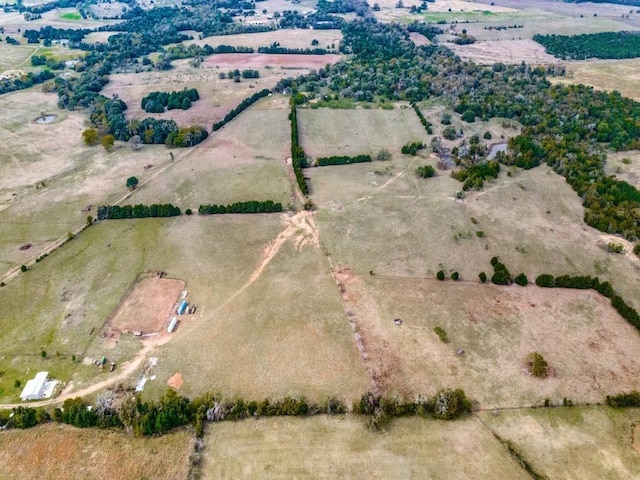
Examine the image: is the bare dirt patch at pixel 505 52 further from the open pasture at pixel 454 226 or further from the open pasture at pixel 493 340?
the open pasture at pixel 493 340

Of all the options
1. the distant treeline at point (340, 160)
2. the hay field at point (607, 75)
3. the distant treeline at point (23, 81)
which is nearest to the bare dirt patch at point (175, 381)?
the distant treeline at point (340, 160)

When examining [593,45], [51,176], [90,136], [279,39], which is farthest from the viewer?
[279,39]

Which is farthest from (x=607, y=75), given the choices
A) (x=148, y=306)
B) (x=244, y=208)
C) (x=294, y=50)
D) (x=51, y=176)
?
(x=51, y=176)

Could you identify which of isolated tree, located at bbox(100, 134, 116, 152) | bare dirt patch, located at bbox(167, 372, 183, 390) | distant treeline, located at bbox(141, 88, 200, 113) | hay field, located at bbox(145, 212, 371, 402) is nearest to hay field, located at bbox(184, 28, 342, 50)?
distant treeline, located at bbox(141, 88, 200, 113)

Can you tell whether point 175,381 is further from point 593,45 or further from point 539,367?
point 593,45

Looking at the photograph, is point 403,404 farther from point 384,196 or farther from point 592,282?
point 384,196

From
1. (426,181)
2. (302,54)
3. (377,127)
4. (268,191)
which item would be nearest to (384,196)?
(426,181)

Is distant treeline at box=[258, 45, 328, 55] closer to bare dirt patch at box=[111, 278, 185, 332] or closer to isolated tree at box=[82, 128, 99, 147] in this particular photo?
isolated tree at box=[82, 128, 99, 147]

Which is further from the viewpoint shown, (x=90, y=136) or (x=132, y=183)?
(x=90, y=136)
